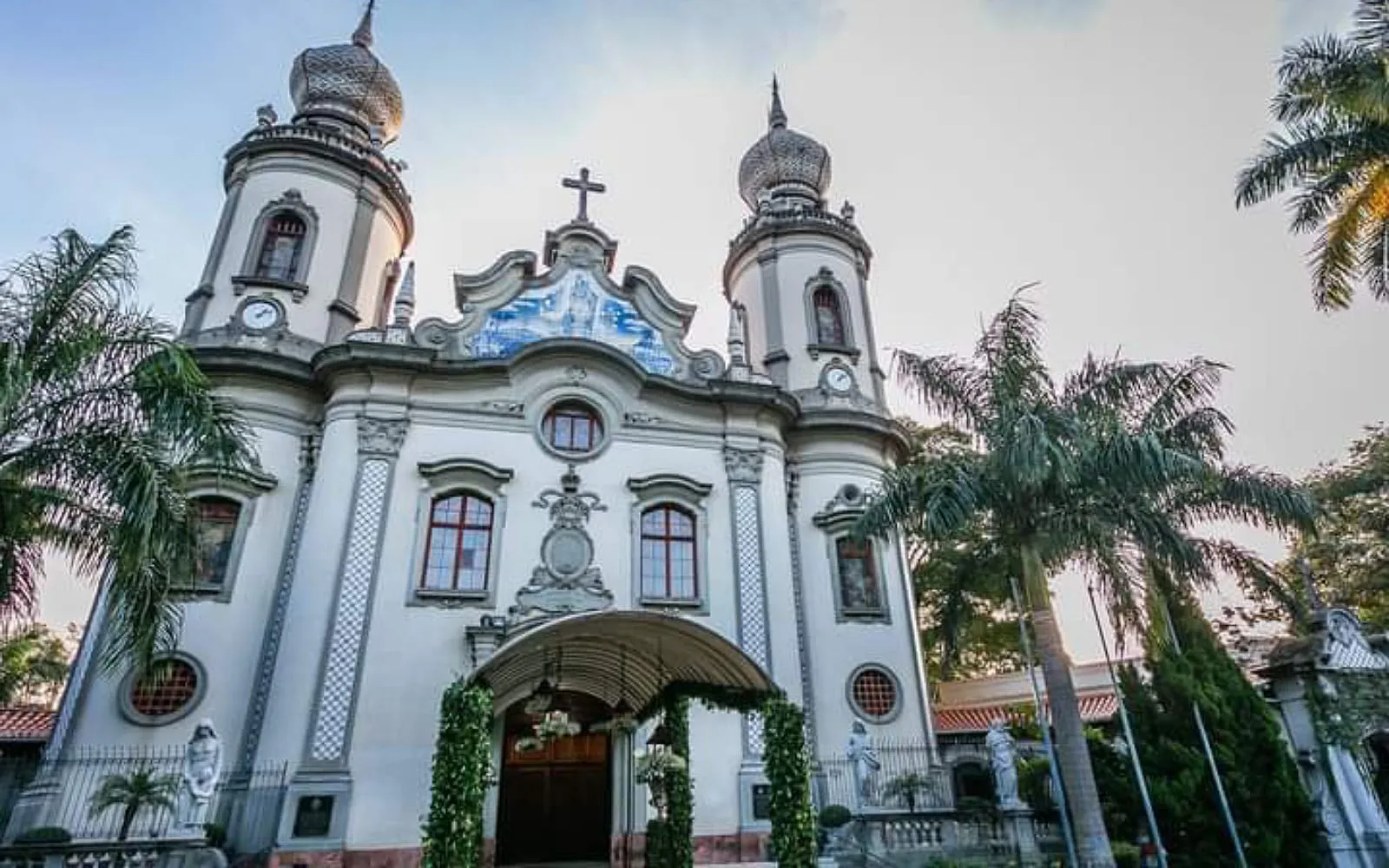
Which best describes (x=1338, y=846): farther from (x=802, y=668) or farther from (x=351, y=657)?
(x=351, y=657)

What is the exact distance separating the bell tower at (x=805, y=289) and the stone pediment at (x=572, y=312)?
2.24 meters

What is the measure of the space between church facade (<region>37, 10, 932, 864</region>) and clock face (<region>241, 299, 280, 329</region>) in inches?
2.0

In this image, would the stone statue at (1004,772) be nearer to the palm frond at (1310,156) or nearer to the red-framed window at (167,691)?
the palm frond at (1310,156)

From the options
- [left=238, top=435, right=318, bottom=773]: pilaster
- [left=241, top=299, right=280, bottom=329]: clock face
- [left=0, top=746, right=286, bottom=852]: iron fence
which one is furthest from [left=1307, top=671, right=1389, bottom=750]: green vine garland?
[left=241, top=299, right=280, bottom=329]: clock face

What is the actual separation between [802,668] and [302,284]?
12.8 metres

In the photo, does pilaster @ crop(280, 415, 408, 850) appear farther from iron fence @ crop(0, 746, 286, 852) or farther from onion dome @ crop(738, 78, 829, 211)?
onion dome @ crop(738, 78, 829, 211)

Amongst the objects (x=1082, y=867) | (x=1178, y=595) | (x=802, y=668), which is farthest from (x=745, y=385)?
(x=1082, y=867)

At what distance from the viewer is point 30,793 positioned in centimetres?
1123

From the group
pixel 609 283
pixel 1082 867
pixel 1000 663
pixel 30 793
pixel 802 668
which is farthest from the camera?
pixel 1000 663

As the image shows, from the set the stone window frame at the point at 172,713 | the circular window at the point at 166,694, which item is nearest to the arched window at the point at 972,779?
the stone window frame at the point at 172,713

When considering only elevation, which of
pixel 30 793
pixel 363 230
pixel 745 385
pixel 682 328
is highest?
pixel 363 230

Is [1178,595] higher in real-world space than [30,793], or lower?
higher

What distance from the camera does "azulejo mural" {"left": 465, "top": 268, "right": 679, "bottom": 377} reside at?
53.5 ft

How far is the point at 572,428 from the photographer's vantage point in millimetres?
15891
